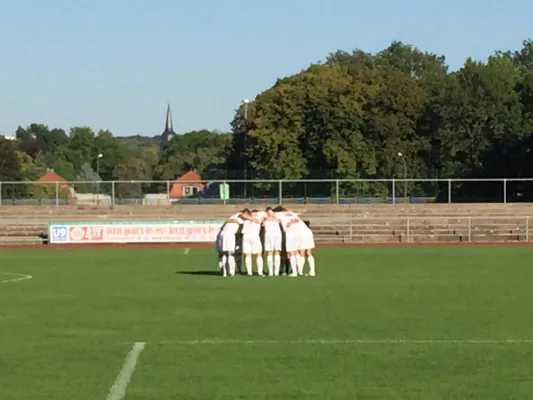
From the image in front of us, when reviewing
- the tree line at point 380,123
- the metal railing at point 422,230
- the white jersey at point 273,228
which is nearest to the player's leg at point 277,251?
the white jersey at point 273,228

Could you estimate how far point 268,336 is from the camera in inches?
563

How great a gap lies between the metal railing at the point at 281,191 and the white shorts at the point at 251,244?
3170 cm

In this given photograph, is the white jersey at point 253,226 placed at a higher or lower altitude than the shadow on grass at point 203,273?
higher

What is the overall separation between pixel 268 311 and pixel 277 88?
78603mm

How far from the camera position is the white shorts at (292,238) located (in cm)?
2577

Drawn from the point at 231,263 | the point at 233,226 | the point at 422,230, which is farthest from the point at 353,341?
the point at 422,230

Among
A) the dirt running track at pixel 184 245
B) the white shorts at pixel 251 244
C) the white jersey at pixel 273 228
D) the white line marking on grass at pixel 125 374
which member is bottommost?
the dirt running track at pixel 184 245

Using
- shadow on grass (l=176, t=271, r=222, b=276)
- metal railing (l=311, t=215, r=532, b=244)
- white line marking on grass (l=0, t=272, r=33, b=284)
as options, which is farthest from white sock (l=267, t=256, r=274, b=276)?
metal railing (l=311, t=215, r=532, b=244)

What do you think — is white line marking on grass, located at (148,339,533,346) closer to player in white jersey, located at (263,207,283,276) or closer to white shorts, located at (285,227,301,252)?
white shorts, located at (285,227,301,252)

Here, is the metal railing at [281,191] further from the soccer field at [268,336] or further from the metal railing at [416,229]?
the soccer field at [268,336]

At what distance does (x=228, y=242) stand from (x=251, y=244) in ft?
1.98

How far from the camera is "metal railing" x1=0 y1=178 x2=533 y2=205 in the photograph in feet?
193

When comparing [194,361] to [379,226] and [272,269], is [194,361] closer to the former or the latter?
[272,269]

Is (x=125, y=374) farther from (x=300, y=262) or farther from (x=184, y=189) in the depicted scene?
(x=184, y=189)
